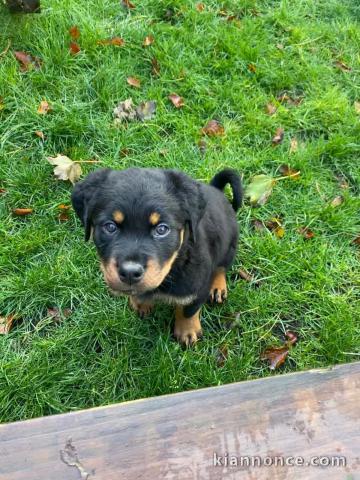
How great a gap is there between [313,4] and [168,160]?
111 inches

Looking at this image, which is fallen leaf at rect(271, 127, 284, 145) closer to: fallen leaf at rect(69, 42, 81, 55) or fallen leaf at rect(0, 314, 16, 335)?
fallen leaf at rect(69, 42, 81, 55)

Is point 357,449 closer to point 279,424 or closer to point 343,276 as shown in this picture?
point 279,424

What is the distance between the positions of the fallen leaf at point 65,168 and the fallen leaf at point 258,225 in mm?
1372

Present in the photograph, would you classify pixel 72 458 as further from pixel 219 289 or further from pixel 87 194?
pixel 219 289

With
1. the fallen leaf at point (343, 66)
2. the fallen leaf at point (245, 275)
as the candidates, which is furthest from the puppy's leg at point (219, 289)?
the fallen leaf at point (343, 66)

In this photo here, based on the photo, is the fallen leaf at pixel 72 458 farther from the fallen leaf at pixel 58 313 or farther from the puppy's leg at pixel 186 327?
the fallen leaf at pixel 58 313

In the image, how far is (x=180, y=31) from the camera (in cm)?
461

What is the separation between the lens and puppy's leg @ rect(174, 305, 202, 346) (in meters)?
3.06

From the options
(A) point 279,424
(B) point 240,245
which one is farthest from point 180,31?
(A) point 279,424

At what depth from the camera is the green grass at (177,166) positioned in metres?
3.06

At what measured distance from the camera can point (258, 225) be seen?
375 cm

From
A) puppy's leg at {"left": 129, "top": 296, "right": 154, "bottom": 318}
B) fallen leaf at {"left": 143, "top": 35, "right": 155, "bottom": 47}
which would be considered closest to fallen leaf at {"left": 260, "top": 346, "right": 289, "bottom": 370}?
puppy's leg at {"left": 129, "top": 296, "right": 154, "bottom": 318}

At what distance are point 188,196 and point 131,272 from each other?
520 mm

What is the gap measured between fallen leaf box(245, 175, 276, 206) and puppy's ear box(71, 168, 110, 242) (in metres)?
1.54
